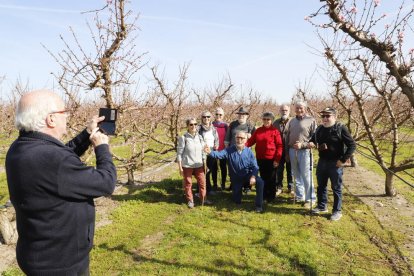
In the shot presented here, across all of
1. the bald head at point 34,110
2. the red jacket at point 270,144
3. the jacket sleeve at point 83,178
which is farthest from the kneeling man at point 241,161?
the bald head at point 34,110

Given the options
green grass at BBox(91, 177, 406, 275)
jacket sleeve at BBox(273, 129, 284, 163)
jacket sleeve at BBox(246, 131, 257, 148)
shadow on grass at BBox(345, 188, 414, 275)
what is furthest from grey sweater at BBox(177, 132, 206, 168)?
shadow on grass at BBox(345, 188, 414, 275)

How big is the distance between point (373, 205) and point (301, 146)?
8.27 feet

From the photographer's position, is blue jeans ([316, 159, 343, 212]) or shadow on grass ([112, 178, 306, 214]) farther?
shadow on grass ([112, 178, 306, 214])

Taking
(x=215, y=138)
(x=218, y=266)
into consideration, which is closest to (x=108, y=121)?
(x=218, y=266)

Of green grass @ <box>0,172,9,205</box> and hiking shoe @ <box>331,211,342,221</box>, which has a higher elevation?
hiking shoe @ <box>331,211,342,221</box>

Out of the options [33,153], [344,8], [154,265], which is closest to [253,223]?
[154,265]

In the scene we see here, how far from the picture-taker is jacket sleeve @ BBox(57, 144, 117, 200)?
200cm

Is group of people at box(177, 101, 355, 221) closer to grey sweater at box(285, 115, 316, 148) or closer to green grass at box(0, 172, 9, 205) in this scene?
grey sweater at box(285, 115, 316, 148)

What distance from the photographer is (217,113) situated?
25.4 feet

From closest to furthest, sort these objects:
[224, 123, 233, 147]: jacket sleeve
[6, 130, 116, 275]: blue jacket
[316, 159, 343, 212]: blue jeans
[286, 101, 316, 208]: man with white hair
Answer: [6, 130, 116, 275]: blue jacket
[316, 159, 343, 212]: blue jeans
[286, 101, 316, 208]: man with white hair
[224, 123, 233, 147]: jacket sleeve

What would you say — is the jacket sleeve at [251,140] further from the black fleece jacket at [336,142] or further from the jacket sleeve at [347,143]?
the jacket sleeve at [347,143]

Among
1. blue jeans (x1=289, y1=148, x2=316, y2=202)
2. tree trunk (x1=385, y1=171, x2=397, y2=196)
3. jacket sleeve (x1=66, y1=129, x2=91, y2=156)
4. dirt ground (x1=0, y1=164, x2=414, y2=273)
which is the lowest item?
dirt ground (x1=0, y1=164, x2=414, y2=273)

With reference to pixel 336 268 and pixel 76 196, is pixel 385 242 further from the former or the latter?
pixel 76 196

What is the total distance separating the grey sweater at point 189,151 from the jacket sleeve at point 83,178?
4.36 meters
